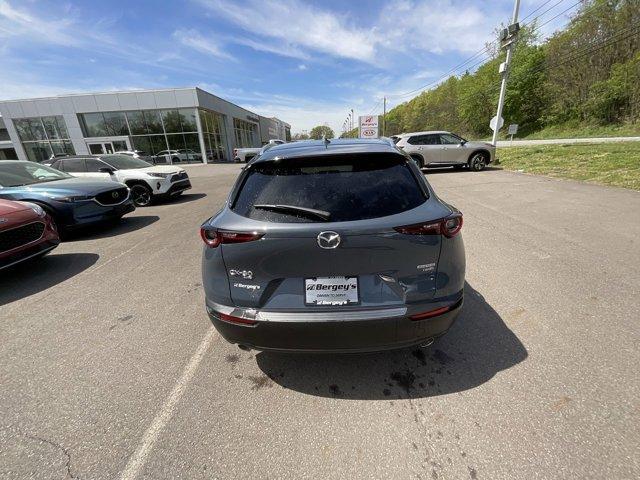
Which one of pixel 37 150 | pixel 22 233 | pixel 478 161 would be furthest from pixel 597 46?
pixel 37 150

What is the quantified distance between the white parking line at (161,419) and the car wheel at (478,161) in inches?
550

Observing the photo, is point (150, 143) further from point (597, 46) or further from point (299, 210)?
point (597, 46)

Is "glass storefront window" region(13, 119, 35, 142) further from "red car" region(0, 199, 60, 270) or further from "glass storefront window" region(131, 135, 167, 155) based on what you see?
"red car" region(0, 199, 60, 270)

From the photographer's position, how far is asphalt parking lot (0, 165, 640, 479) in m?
1.66

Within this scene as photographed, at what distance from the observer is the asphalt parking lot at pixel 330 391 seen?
1661 millimetres

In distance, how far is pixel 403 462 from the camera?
1634mm

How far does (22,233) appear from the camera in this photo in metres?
4.23

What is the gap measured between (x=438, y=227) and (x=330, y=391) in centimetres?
138

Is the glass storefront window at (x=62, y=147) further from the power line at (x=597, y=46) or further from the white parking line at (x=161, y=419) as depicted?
the power line at (x=597, y=46)

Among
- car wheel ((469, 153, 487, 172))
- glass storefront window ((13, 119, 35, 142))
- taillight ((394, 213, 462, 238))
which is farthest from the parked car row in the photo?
glass storefront window ((13, 119, 35, 142))

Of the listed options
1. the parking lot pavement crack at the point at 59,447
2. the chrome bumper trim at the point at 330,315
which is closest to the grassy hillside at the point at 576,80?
the chrome bumper trim at the point at 330,315

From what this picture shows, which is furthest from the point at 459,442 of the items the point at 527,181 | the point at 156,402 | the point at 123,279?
the point at 527,181

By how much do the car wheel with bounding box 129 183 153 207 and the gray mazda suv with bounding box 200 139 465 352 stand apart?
29.5 ft

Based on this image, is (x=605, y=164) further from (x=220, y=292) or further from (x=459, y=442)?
(x=220, y=292)
